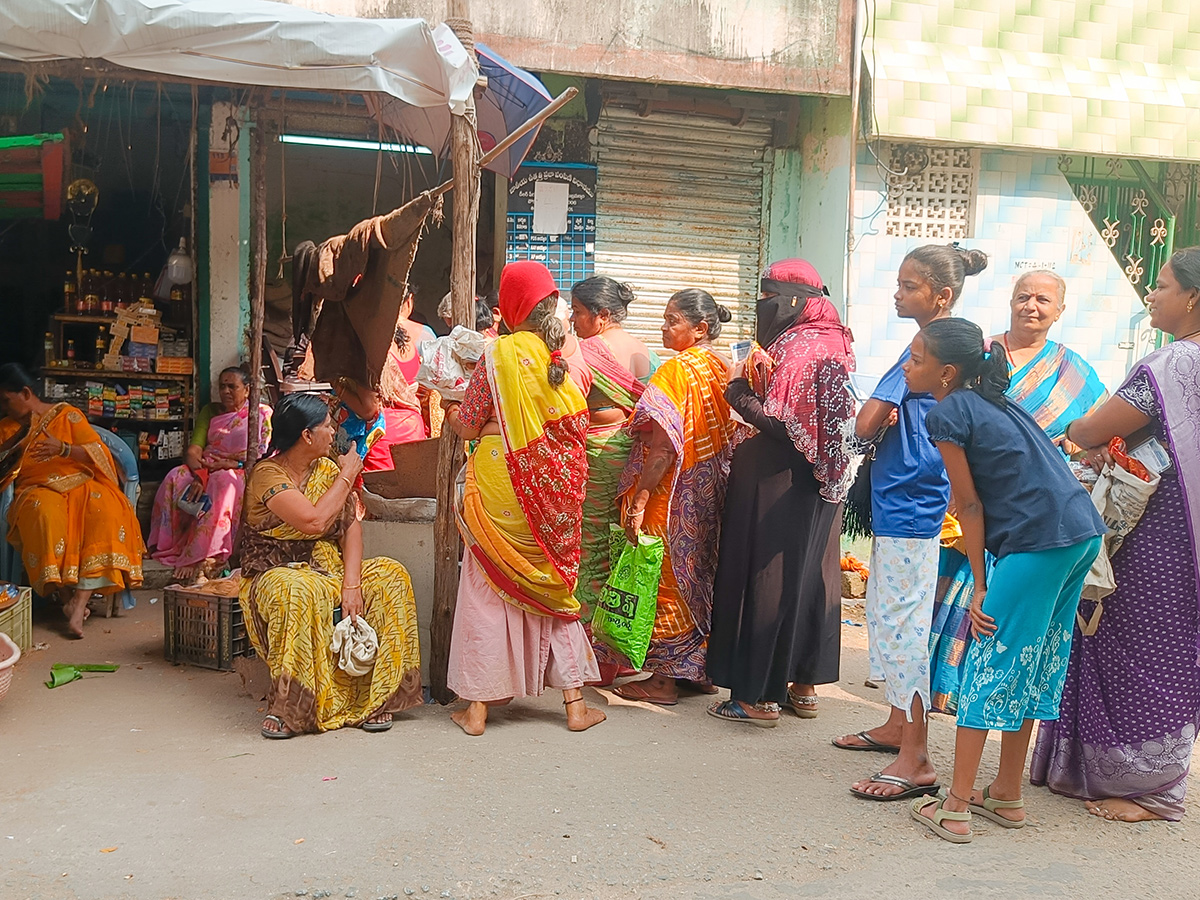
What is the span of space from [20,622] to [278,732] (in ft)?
6.10

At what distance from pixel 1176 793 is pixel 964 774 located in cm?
89

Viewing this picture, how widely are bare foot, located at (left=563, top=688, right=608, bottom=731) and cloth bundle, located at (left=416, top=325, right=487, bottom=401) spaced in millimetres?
1339

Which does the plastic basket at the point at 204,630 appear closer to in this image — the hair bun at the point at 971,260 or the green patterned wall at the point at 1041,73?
the hair bun at the point at 971,260

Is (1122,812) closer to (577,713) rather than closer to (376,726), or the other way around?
(577,713)

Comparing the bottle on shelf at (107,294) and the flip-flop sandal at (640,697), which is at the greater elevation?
the bottle on shelf at (107,294)

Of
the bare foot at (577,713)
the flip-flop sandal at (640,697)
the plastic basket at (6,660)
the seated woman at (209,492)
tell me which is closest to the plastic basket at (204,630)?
the plastic basket at (6,660)

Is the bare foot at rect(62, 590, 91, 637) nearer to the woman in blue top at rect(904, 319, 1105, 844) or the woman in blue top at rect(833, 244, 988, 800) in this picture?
the woman in blue top at rect(833, 244, 988, 800)

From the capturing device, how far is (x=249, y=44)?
13.6 feet

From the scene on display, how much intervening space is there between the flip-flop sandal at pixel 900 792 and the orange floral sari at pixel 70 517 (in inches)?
167

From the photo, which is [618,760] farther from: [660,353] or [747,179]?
[747,179]

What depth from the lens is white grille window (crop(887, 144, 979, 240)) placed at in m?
7.78

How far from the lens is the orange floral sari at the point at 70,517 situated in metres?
5.60

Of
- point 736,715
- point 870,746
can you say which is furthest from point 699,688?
point 870,746

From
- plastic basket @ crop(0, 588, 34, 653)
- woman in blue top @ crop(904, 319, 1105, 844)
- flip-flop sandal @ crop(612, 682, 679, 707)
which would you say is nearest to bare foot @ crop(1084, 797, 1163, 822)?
woman in blue top @ crop(904, 319, 1105, 844)
